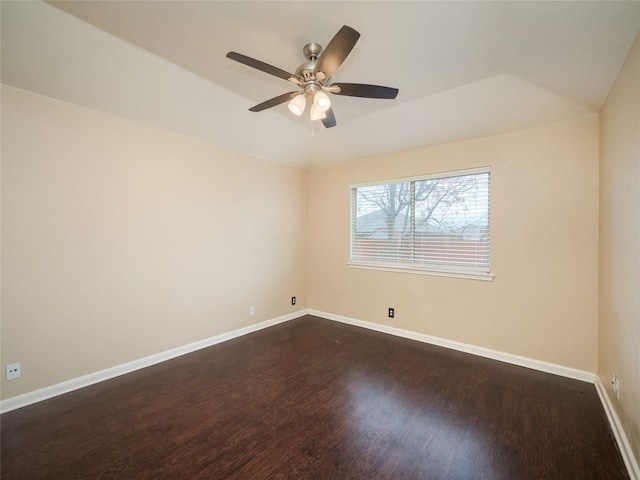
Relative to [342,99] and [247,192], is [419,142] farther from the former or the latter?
[247,192]

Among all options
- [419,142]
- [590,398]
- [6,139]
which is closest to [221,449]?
[6,139]

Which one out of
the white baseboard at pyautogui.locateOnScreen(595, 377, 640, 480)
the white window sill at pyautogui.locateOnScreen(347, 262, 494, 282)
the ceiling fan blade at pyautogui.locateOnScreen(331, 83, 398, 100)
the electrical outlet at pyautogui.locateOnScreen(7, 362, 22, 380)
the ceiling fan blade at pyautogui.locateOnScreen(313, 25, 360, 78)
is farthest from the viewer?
the white window sill at pyautogui.locateOnScreen(347, 262, 494, 282)

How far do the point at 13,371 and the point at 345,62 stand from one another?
142 inches

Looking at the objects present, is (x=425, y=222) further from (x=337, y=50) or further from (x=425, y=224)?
(x=337, y=50)

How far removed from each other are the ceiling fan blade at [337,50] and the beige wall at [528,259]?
228 cm

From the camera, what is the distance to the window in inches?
129

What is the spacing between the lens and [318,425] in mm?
2037

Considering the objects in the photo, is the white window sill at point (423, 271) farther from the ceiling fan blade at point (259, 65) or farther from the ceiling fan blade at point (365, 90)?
the ceiling fan blade at point (259, 65)

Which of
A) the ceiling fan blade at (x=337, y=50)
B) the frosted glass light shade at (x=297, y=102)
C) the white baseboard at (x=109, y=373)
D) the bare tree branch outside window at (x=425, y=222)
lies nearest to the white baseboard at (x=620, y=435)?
the bare tree branch outside window at (x=425, y=222)

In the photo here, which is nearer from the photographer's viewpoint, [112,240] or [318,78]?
[318,78]

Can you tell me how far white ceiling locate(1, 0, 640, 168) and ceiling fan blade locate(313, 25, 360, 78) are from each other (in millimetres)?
353

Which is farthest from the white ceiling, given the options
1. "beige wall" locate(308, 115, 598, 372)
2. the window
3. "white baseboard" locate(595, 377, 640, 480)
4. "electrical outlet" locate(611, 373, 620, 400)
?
"white baseboard" locate(595, 377, 640, 480)

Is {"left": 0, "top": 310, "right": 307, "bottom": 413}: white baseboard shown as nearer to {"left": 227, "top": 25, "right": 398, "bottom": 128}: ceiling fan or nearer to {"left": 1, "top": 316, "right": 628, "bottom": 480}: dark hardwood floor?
{"left": 1, "top": 316, "right": 628, "bottom": 480}: dark hardwood floor

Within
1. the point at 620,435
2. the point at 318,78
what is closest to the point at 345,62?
the point at 318,78
